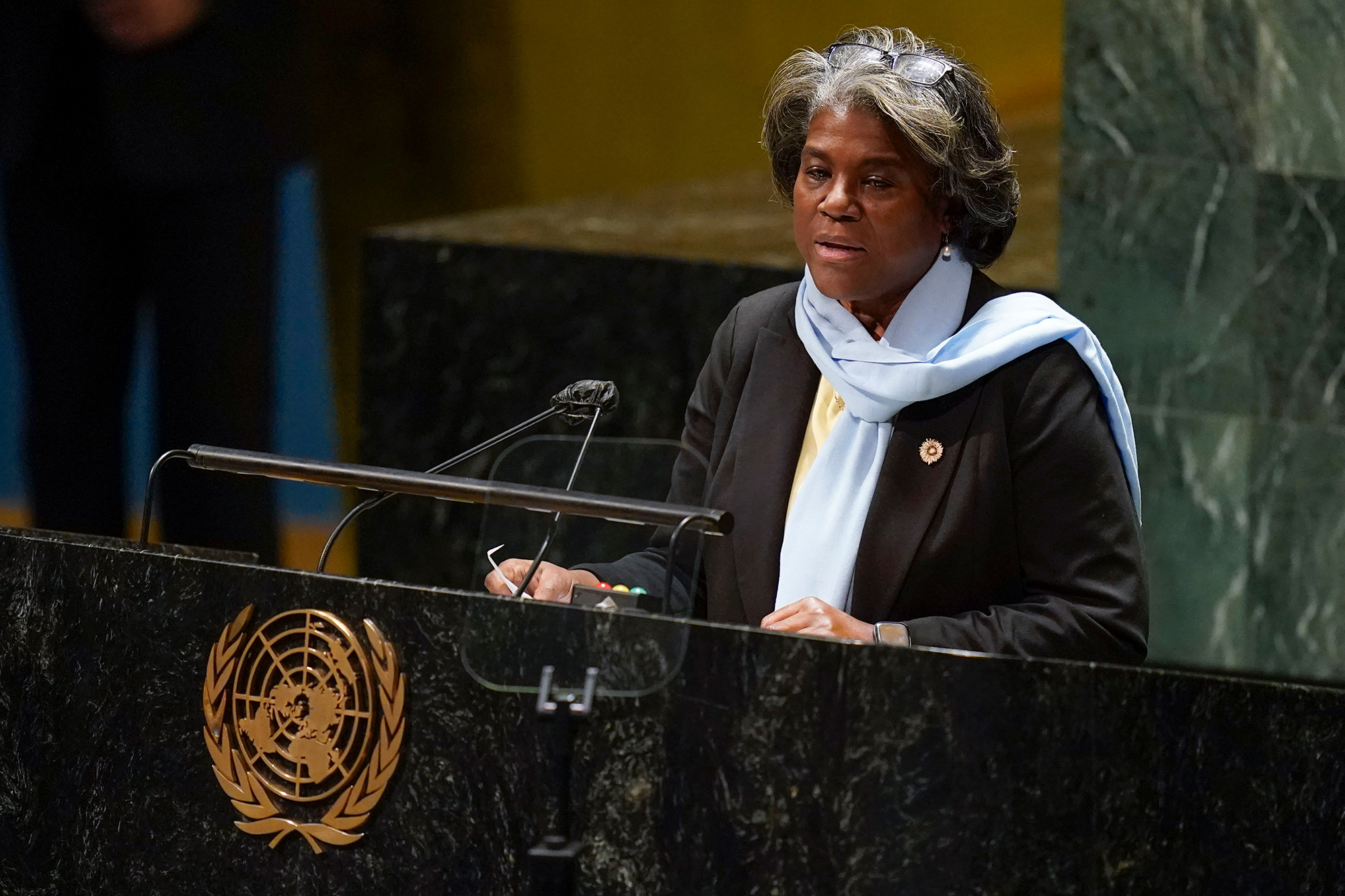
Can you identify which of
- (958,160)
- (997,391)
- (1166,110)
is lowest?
(997,391)

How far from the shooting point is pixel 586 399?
2.36 metres

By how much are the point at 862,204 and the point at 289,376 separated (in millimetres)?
3349

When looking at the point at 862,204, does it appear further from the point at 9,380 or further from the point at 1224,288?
the point at 9,380

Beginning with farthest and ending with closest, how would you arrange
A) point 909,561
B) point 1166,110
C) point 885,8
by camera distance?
point 885,8
point 1166,110
point 909,561

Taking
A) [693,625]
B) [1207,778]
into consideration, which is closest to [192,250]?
[693,625]

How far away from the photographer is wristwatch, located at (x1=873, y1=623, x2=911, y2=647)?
89.4 inches

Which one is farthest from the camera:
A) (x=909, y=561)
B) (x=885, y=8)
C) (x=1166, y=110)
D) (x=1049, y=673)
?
(x=885, y=8)

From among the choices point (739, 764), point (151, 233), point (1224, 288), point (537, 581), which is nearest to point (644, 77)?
point (151, 233)

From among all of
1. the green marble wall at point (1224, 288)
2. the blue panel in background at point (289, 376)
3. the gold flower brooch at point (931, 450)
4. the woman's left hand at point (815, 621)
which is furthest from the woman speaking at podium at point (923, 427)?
the blue panel in background at point (289, 376)

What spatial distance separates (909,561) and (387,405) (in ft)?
9.48

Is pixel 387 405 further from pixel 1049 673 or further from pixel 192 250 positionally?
pixel 1049 673

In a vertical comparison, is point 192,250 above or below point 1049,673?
above

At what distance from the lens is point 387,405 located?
16.8 feet

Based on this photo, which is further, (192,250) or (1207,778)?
(192,250)
